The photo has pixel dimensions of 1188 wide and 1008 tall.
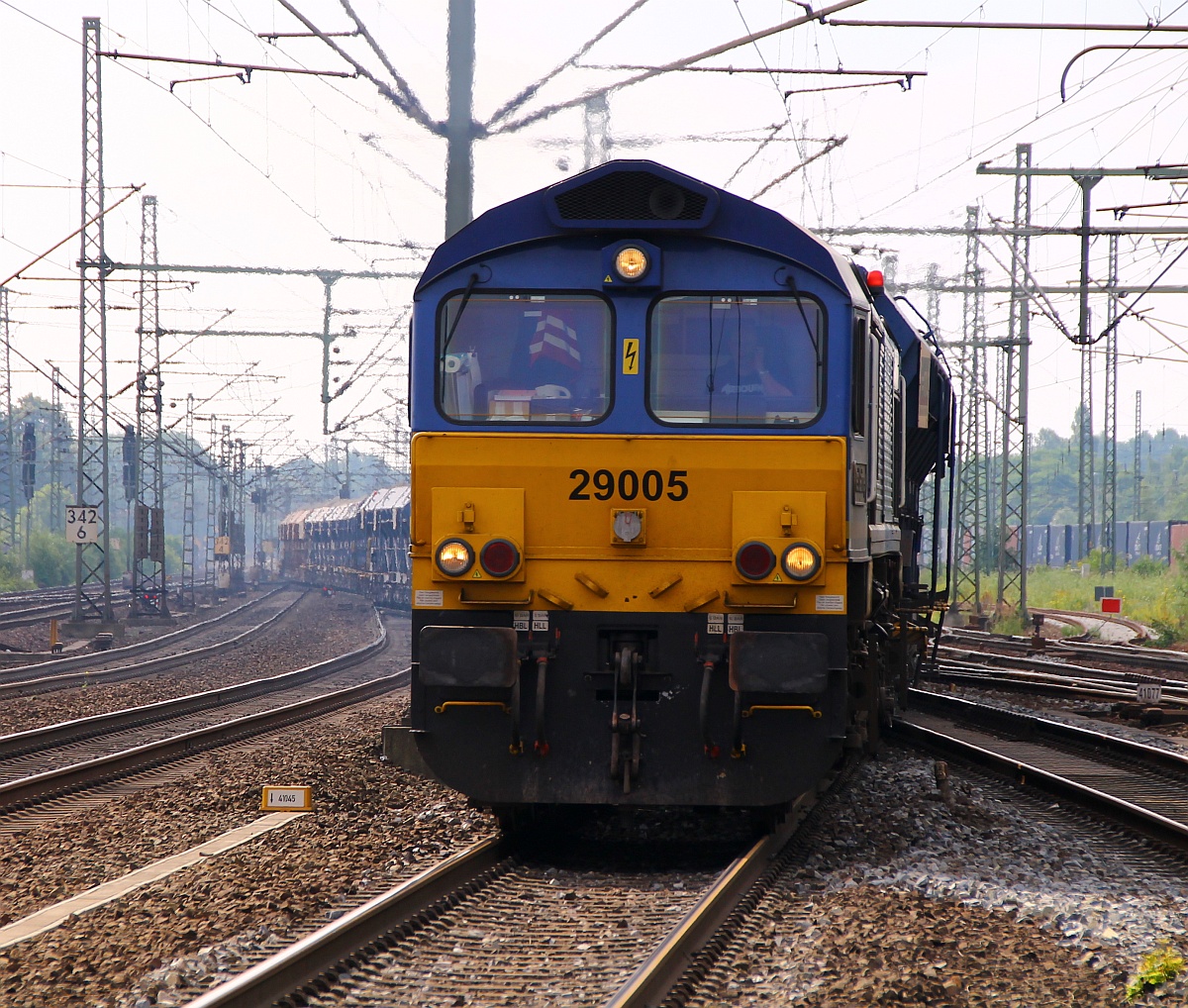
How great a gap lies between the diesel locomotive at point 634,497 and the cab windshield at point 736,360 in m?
0.01

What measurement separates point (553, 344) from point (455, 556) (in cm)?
130

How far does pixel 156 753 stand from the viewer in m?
11.8

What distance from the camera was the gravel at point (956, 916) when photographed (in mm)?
4848

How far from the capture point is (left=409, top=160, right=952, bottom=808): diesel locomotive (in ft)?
22.5

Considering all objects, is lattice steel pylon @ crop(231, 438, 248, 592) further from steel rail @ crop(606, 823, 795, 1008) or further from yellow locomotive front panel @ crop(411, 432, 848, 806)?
steel rail @ crop(606, 823, 795, 1008)

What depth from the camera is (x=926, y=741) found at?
11.7 metres

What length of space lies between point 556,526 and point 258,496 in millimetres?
67629

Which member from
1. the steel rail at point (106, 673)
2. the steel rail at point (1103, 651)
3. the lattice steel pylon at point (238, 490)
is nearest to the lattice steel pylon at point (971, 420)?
the steel rail at point (1103, 651)

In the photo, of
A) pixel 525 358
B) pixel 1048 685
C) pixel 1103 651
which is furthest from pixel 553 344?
pixel 1103 651

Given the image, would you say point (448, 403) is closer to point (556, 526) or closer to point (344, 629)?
point (556, 526)

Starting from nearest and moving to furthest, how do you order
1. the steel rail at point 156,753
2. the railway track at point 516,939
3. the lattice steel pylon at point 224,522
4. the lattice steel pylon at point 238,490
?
the railway track at point 516,939, the steel rail at point 156,753, the lattice steel pylon at point 224,522, the lattice steel pylon at point 238,490

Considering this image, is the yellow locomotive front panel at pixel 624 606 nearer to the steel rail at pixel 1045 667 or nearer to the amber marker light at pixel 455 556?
the amber marker light at pixel 455 556

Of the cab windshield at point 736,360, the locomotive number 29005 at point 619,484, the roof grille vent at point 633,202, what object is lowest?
the locomotive number 29005 at point 619,484

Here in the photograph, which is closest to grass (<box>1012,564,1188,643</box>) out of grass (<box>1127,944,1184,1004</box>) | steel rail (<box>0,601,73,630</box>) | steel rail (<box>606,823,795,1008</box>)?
steel rail (<box>606,823,795,1008</box>)
